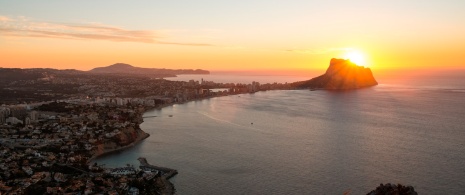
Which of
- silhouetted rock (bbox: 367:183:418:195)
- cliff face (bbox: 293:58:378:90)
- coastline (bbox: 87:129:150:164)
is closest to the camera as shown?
silhouetted rock (bbox: 367:183:418:195)

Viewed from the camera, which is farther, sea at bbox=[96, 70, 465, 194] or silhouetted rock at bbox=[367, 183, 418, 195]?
sea at bbox=[96, 70, 465, 194]

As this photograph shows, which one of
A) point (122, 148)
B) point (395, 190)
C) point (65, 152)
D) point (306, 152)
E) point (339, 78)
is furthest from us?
point (339, 78)

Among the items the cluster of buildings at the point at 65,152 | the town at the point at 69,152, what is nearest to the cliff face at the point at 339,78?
the town at the point at 69,152

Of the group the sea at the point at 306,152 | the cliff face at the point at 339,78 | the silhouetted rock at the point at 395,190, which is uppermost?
the cliff face at the point at 339,78

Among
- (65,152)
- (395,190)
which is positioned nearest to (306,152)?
(395,190)

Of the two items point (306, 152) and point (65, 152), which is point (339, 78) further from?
point (65, 152)

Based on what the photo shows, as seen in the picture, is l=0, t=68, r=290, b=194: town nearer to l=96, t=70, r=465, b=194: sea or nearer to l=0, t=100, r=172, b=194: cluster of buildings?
l=0, t=100, r=172, b=194: cluster of buildings

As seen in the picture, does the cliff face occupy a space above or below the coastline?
above

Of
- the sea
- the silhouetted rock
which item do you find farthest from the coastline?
the silhouetted rock

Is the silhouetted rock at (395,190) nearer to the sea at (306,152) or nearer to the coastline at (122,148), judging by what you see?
the sea at (306,152)
